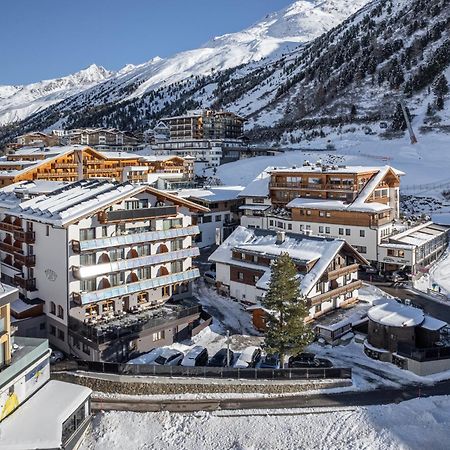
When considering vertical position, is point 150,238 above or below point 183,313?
above

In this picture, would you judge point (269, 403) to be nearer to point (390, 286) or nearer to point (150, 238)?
point (150, 238)

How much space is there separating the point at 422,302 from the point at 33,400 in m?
33.0

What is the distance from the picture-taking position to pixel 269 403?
28375 mm

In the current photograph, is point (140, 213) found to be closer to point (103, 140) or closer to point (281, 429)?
point (281, 429)

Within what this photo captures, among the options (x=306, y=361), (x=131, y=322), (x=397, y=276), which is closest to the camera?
(x=306, y=361)

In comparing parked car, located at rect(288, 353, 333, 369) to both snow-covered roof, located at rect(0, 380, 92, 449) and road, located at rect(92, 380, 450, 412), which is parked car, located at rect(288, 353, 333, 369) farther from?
snow-covered roof, located at rect(0, 380, 92, 449)

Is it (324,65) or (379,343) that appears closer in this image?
(379,343)

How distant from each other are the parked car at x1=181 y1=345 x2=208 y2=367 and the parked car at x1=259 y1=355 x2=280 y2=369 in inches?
142

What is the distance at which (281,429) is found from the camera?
2591 centimetres

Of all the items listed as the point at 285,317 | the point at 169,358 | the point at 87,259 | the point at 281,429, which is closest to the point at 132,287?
the point at 87,259

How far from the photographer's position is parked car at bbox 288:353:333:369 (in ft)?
103

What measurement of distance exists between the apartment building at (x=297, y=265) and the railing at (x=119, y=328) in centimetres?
656

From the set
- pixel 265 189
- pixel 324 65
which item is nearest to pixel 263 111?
pixel 324 65

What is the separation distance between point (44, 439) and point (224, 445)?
339 inches
